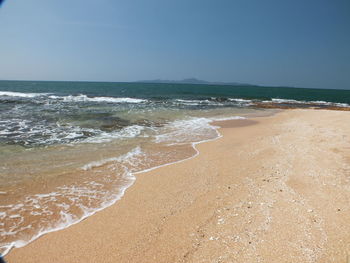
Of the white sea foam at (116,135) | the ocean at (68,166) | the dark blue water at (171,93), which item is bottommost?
the ocean at (68,166)

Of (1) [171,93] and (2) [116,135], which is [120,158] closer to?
(2) [116,135]

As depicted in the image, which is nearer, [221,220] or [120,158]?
[221,220]

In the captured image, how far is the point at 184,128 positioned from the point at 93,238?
10.2 meters

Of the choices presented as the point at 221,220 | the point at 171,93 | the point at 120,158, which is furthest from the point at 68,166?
the point at 171,93

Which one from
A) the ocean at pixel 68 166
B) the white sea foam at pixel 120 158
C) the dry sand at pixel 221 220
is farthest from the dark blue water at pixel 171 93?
the dry sand at pixel 221 220

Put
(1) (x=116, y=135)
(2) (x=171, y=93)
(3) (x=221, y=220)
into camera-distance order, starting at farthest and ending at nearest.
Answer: (2) (x=171, y=93), (1) (x=116, y=135), (3) (x=221, y=220)

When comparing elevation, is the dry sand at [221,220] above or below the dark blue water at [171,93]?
below

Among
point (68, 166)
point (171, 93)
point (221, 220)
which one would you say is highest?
point (171, 93)

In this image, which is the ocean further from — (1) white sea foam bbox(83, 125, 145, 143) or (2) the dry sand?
(2) the dry sand

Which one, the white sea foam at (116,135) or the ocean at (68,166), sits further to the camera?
the white sea foam at (116,135)

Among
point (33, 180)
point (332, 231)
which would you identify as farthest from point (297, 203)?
point (33, 180)

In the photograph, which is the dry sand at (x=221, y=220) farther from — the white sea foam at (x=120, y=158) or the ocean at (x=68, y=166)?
the white sea foam at (x=120, y=158)

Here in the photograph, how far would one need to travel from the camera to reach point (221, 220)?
3.65 meters

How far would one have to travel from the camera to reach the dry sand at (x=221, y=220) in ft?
9.63
